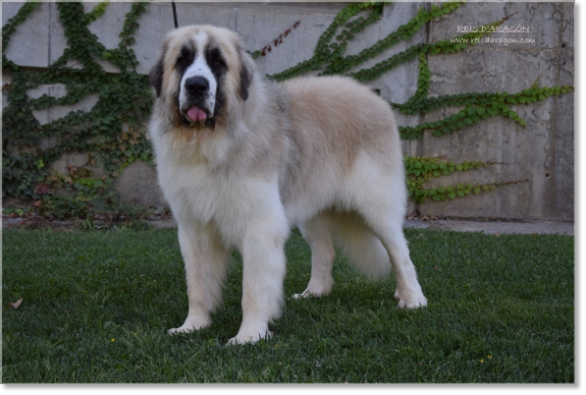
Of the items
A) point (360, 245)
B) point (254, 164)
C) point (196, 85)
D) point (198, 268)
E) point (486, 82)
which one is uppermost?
point (196, 85)

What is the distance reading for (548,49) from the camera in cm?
799

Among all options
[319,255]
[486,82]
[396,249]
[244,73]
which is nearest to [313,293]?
[319,255]

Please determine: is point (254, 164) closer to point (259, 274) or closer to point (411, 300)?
point (259, 274)

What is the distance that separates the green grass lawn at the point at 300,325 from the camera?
109 inches

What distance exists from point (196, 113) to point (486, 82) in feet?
19.8

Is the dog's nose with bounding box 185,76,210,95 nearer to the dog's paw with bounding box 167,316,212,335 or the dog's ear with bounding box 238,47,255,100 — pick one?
the dog's ear with bounding box 238,47,255,100

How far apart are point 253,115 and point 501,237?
13.0 ft

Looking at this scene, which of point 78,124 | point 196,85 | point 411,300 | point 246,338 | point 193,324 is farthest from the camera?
point 78,124

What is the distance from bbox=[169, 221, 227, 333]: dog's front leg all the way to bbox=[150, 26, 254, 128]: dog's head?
69 centimetres

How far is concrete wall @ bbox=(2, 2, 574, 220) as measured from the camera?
25.9 feet

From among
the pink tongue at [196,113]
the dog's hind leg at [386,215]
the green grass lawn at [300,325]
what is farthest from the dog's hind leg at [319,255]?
the pink tongue at [196,113]

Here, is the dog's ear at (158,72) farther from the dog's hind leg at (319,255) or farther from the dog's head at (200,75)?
the dog's hind leg at (319,255)

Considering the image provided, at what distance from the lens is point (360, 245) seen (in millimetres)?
4312

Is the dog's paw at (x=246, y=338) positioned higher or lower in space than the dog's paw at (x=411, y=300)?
higher
